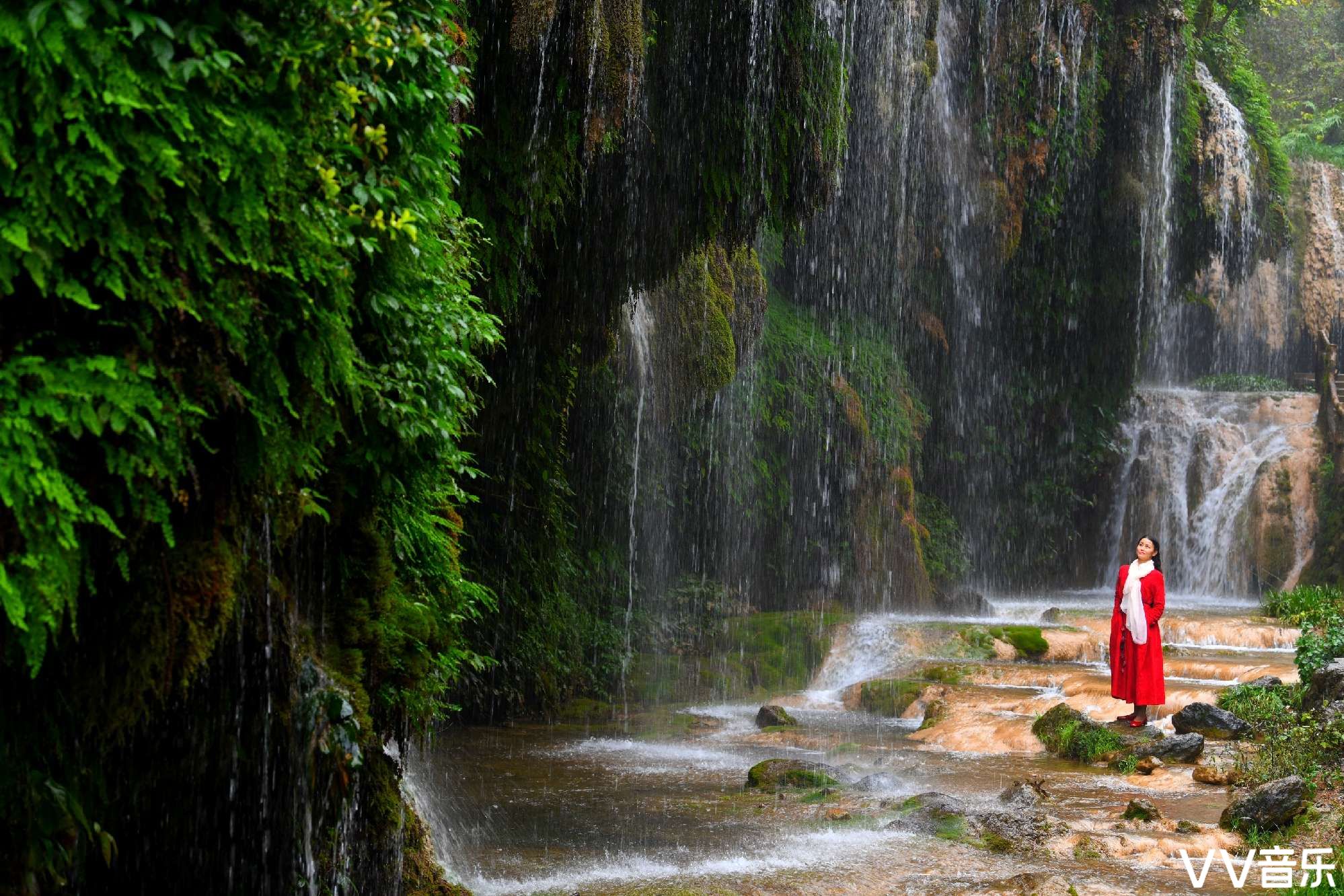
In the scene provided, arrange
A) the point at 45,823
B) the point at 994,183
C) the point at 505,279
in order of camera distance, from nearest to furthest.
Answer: the point at 45,823, the point at 505,279, the point at 994,183

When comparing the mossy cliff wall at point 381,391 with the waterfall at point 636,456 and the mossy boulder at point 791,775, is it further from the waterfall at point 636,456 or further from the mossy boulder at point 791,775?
the mossy boulder at point 791,775

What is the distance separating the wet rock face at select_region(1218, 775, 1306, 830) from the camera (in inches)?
280

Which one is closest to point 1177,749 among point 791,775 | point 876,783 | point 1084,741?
point 1084,741

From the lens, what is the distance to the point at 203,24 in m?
3.05

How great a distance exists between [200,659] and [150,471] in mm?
663

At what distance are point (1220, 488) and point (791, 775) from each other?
17.3m

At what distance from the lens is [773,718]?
486 inches

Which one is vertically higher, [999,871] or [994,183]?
[994,183]

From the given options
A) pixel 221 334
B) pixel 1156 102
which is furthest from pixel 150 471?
pixel 1156 102

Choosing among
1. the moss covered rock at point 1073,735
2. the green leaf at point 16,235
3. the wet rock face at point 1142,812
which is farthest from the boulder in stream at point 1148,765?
the green leaf at point 16,235

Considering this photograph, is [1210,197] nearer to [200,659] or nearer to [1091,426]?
[1091,426]

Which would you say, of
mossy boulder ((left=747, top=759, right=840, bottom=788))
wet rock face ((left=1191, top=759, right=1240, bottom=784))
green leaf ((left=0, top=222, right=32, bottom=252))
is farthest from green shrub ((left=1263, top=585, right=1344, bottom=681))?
green leaf ((left=0, top=222, right=32, bottom=252))

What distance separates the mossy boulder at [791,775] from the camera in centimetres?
898

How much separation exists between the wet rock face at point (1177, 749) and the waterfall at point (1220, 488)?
14129mm
